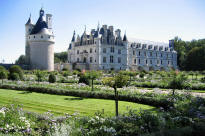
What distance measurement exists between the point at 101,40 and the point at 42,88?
103ft

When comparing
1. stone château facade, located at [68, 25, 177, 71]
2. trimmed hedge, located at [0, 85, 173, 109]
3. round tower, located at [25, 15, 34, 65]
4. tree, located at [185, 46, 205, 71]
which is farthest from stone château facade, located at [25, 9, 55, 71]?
tree, located at [185, 46, 205, 71]

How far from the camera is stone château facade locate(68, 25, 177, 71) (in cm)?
4400

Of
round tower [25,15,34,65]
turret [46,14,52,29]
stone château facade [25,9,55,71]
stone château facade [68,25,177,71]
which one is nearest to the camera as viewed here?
stone château facade [25,9,55,71]

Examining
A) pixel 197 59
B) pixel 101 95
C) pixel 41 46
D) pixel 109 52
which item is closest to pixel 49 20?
pixel 41 46

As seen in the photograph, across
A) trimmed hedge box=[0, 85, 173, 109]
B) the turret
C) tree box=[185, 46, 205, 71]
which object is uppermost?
the turret

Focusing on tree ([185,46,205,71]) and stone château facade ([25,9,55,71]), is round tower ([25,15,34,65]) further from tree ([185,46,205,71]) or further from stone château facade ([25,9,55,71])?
tree ([185,46,205,71])

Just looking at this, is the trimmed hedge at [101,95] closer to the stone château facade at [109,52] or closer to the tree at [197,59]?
the stone château facade at [109,52]

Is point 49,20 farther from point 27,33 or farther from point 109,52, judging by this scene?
point 109,52

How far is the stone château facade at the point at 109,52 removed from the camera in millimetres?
44000

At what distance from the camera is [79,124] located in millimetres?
5234

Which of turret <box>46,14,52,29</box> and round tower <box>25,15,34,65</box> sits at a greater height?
turret <box>46,14,52,29</box>

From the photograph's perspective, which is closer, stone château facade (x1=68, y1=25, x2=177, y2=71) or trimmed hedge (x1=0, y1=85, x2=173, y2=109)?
trimmed hedge (x1=0, y1=85, x2=173, y2=109)

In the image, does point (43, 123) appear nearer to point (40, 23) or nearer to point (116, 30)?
point (40, 23)

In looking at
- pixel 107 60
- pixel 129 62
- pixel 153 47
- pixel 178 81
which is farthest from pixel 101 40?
pixel 178 81
